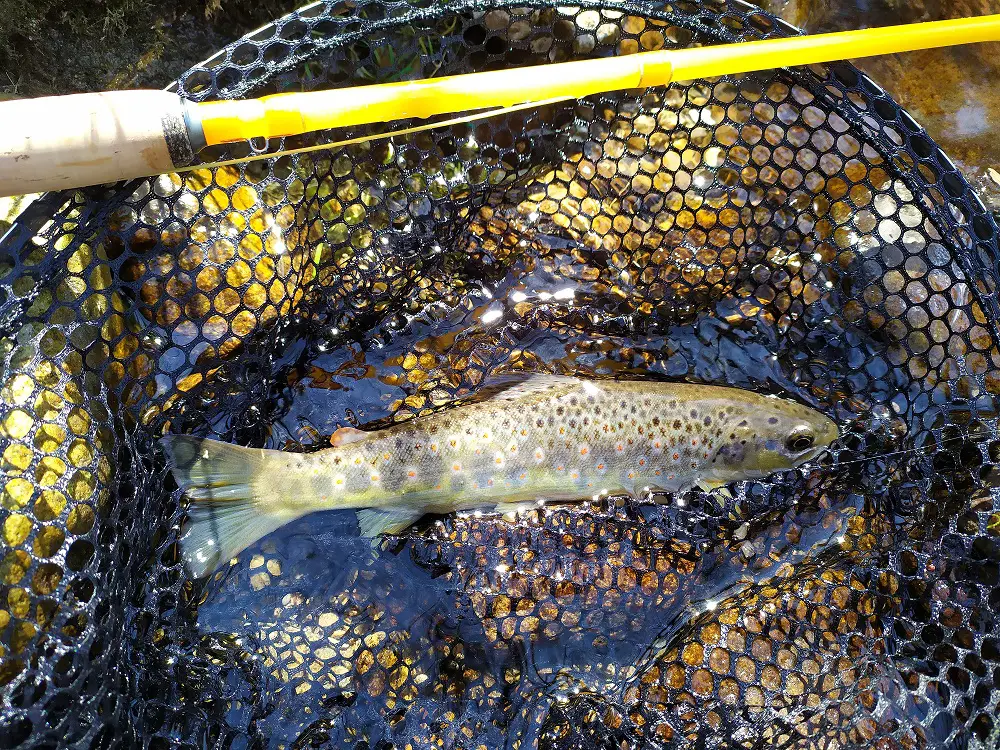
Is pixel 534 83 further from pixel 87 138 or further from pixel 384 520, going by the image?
pixel 384 520

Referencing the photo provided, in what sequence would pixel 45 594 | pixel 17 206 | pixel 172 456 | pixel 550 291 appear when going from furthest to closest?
pixel 550 291 → pixel 17 206 → pixel 172 456 → pixel 45 594

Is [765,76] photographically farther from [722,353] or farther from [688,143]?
[722,353]

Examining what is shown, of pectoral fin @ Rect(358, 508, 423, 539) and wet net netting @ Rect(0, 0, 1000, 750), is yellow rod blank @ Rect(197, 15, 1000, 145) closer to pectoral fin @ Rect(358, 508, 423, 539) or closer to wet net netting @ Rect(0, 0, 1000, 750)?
wet net netting @ Rect(0, 0, 1000, 750)

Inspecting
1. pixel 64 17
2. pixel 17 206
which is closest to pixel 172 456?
pixel 17 206

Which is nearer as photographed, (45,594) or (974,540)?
(45,594)

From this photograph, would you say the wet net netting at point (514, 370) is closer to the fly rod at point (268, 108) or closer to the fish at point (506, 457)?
the fish at point (506, 457)

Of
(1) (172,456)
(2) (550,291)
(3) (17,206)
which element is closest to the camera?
(1) (172,456)
